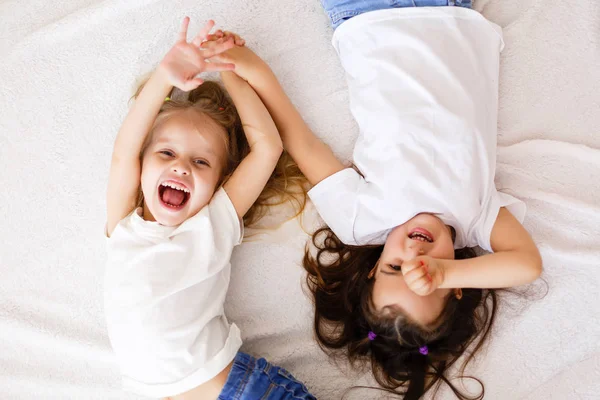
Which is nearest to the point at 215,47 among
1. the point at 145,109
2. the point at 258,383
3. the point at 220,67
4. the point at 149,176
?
the point at 220,67

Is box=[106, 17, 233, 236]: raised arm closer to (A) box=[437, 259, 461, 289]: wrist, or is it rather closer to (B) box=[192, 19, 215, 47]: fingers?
(B) box=[192, 19, 215, 47]: fingers

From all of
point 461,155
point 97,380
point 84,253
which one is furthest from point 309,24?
point 97,380

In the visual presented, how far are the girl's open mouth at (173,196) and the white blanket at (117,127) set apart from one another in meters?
0.20

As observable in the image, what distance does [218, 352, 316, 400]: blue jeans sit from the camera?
1.18 meters

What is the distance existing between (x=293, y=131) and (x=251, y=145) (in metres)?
0.10

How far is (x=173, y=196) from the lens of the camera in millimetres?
1192

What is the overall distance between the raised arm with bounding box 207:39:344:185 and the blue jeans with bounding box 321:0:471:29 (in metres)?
0.19

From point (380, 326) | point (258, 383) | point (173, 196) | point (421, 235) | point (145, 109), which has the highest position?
point (145, 109)

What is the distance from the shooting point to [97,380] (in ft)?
4.26

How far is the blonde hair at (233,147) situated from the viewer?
1.24 metres

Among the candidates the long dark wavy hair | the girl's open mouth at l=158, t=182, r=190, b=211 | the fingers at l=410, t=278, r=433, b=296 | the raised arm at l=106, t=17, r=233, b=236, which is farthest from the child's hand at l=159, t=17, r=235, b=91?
the fingers at l=410, t=278, r=433, b=296

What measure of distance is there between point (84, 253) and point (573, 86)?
1.21 meters

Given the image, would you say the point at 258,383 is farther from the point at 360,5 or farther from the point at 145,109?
the point at 360,5

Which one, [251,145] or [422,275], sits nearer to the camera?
[422,275]
